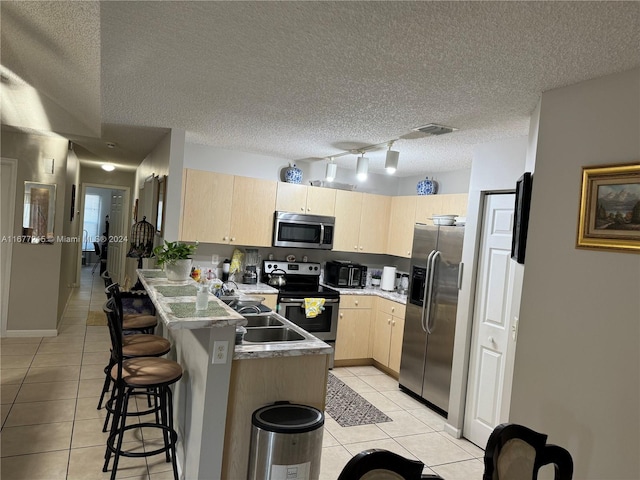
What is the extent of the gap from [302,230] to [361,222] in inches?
32.9

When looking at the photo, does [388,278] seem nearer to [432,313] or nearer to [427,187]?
[427,187]

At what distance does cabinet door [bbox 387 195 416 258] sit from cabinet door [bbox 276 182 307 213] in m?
1.23

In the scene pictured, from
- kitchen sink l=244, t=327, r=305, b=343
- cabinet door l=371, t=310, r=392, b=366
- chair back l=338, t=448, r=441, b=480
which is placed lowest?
cabinet door l=371, t=310, r=392, b=366

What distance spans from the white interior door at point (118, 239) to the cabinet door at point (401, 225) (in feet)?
17.9

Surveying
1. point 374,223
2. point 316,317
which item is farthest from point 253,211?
point 374,223

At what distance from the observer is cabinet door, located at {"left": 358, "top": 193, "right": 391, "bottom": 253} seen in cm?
539

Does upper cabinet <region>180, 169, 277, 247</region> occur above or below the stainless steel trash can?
above

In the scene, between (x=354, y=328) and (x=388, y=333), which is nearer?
(x=388, y=333)

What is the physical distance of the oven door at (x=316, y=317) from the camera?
4.68m

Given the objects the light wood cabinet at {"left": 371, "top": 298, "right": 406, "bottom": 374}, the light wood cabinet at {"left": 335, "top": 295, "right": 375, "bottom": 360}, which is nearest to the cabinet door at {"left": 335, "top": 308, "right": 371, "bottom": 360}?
the light wood cabinet at {"left": 335, "top": 295, "right": 375, "bottom": 360}

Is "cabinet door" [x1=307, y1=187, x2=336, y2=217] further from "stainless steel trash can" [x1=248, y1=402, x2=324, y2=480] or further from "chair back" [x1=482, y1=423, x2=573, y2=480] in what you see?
"chair back" [x1=482, y1=423, x2=573, y2=480]

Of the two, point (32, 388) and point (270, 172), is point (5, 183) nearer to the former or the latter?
point (32, 388)

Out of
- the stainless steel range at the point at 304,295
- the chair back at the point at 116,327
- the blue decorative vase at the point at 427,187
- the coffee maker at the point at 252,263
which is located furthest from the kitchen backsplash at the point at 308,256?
the chair back at the point at 116,327

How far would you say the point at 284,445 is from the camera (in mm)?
2111
